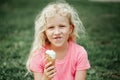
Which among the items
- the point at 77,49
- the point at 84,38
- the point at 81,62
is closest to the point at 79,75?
the point at 81,62

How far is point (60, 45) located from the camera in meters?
4.34

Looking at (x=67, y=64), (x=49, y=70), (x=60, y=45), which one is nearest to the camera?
(x=49, y=70)

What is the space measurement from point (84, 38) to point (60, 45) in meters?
3.67

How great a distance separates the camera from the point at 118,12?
11.7 meters

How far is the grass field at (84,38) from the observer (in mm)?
5836

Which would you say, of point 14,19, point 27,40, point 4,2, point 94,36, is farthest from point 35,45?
point 4,2

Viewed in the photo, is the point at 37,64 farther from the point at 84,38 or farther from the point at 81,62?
the point at 84,38

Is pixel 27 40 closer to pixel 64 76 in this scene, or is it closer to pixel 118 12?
pixel 64 76

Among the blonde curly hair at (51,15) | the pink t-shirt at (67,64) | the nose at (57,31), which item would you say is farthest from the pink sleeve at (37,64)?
the nose at (57,31)

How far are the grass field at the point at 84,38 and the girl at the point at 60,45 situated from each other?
980 mm

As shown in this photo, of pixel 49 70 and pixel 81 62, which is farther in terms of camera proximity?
pixel 81 62

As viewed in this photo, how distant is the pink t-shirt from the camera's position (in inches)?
174

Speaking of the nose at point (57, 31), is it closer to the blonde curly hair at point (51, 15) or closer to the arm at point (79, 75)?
the blonde curly hair at point (51, 15)

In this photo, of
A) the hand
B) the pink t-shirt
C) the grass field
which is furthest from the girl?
the grass field
